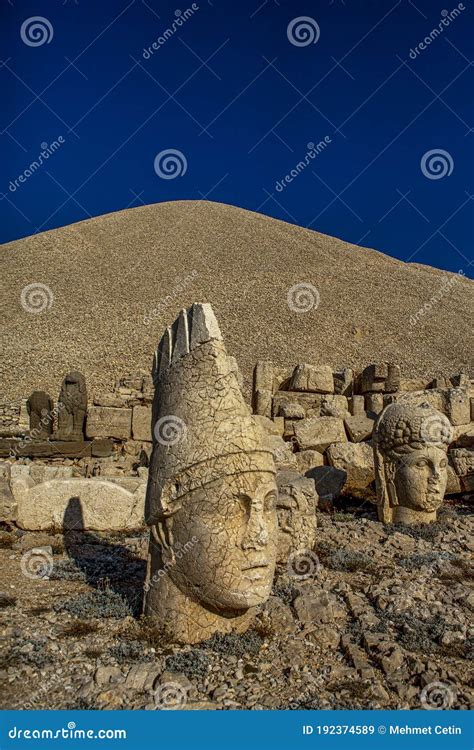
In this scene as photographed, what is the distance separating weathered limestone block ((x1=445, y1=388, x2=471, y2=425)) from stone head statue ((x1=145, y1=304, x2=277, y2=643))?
32.8ft

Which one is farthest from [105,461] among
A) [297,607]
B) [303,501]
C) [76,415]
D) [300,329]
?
[300,329]

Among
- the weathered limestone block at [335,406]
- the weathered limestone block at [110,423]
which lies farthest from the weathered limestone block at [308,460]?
the weathered limestone block at [110,423]

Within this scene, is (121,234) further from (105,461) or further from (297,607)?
(297,607)

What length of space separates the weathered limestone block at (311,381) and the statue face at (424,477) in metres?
6.79

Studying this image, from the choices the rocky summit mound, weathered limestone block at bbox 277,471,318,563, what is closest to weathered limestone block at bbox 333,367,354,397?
weathered limestone block at bbox 277,471,318,563

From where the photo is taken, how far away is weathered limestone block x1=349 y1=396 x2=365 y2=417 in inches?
578

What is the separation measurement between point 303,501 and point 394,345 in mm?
25101

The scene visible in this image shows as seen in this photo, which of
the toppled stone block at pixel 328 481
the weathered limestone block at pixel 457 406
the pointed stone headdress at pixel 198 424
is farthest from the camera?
the weathered limestone block at pixel 457 406

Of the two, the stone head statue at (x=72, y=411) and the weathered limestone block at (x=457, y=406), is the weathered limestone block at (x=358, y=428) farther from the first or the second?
the stone head statue at (x=72, y=411)

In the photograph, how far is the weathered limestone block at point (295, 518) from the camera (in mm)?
6719

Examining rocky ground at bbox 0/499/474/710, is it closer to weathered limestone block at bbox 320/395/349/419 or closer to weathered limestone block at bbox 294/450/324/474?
weathered limestone block at bbox 294/450/324/474

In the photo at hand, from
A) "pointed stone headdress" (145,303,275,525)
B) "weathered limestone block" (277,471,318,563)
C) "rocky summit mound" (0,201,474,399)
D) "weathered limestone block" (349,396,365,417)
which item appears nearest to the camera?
"pointed stone headdress" (145,303,275,525)

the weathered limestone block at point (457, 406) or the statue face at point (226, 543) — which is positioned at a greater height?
the weathered limestone block at point (457, 406)

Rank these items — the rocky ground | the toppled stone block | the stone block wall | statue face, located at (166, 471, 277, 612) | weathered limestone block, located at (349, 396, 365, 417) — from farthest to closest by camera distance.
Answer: weathered limestone block, located at (349, 396, 365, 417)
the stone block wall
the toppled stone block
statue face, located at (166, 471, 277, 612)
the rocky ground
